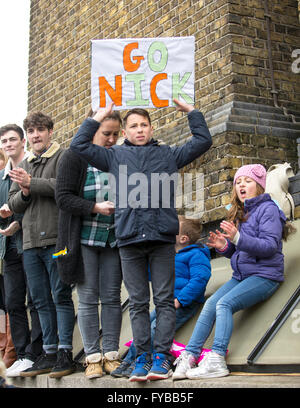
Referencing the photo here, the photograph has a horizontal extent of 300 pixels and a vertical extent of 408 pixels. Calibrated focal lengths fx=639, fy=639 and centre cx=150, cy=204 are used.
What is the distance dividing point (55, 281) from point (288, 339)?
1.80m

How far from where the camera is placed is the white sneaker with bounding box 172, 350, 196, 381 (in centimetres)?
360

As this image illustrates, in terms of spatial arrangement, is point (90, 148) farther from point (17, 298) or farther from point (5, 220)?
point (17, 298)

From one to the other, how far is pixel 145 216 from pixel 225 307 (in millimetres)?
733

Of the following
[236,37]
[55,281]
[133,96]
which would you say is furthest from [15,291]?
[236,37]

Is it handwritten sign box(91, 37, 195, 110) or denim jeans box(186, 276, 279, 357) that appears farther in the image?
handwritten sign box(91, 37, 195, 110)

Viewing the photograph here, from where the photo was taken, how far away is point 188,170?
6832 mm

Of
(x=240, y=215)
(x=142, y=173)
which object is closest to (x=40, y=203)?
(x=142, y=173)

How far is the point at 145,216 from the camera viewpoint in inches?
154

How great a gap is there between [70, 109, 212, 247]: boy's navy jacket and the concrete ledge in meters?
0.84

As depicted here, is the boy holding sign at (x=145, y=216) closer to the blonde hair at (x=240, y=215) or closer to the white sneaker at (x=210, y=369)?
the white sneaker at (x=210, y=369)

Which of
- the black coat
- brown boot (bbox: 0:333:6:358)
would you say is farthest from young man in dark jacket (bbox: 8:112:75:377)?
brown boot (bbox: 0:333:6:358)

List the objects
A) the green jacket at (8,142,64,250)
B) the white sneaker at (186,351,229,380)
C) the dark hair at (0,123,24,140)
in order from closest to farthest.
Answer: the white sneaker at (186,351,229,380) < the green jacket at (8,142,64,250) < the dark hair at (0,123,24,140)

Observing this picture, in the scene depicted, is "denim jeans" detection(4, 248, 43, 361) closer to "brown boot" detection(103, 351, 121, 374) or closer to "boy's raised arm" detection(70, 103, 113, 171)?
"brown boot" detection(103, 351, 121, 374)
